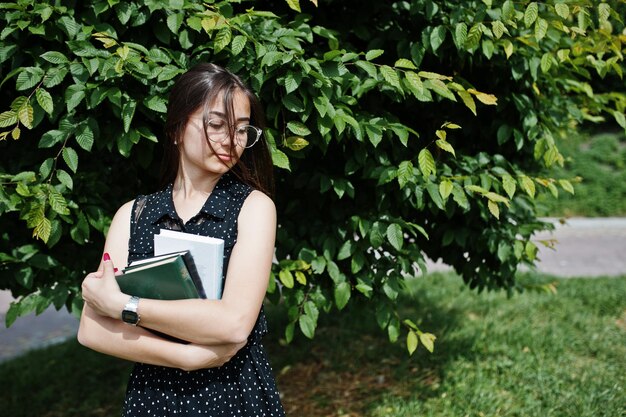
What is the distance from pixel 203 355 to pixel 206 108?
2.23 feet

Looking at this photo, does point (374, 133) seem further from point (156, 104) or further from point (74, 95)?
point (74, 95)

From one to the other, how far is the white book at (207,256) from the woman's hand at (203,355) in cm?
13

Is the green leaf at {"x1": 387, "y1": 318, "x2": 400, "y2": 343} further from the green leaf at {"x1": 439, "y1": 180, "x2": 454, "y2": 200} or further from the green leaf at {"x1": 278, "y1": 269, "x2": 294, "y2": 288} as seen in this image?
the green leaf at {"x1": 439, "y1": 180, "x2": 454, "y2": 200}

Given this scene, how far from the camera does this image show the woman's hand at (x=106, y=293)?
169cm

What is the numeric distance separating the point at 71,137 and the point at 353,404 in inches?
94.0

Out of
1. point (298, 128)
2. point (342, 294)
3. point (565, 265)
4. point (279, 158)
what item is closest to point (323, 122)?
point (298, 128)

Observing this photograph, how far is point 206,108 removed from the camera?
1850 millimetres

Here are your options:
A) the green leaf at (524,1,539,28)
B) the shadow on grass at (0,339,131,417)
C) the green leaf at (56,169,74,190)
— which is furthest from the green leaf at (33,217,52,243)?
the shadow on grass at (0,339,131,417)

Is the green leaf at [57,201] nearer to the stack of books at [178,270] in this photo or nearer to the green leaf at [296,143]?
the stack of books at [178,270]

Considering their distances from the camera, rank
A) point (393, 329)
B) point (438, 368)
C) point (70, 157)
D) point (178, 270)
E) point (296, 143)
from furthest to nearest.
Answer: point (438, 368) < point (393, 329) < point (296, 143) < point (70, 157) < point (178, 270)

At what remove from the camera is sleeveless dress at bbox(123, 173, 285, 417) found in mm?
1873

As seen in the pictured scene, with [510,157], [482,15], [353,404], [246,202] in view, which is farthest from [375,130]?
[353,404]

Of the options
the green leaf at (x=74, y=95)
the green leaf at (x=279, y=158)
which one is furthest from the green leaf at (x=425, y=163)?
the green leaf at (x=74, y=95)

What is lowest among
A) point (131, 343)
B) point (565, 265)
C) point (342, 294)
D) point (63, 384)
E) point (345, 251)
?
point (63, 384)
